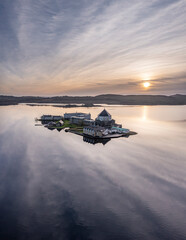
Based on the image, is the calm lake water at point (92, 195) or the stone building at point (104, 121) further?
the stone building at point (104, 121)

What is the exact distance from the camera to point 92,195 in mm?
23625

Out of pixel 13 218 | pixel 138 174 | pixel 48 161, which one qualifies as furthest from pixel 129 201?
pixel 48 161

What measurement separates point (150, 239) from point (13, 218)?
16.0 meters

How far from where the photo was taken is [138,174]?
3052 cm

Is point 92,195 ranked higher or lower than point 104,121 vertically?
lower

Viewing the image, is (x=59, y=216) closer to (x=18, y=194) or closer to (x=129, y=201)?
(x=18, y=194)

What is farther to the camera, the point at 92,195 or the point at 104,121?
the point at 104,121

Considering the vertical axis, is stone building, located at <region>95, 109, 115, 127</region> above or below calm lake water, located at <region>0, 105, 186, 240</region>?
above

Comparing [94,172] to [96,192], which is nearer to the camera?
[96,192]

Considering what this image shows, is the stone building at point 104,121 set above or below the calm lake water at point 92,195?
above

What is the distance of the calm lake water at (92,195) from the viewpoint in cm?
1738

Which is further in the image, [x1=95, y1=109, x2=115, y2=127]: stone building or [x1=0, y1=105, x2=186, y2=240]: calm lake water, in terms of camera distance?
[x1=95, y1=109, x2=115, y2=127]: stone building

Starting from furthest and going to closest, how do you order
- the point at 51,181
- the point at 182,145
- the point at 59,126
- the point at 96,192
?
1. the point at 59,126
2. the point at 182,145
3. the point at 51,181
4. the point at 96,192

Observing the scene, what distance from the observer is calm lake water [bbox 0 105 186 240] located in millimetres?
17375
